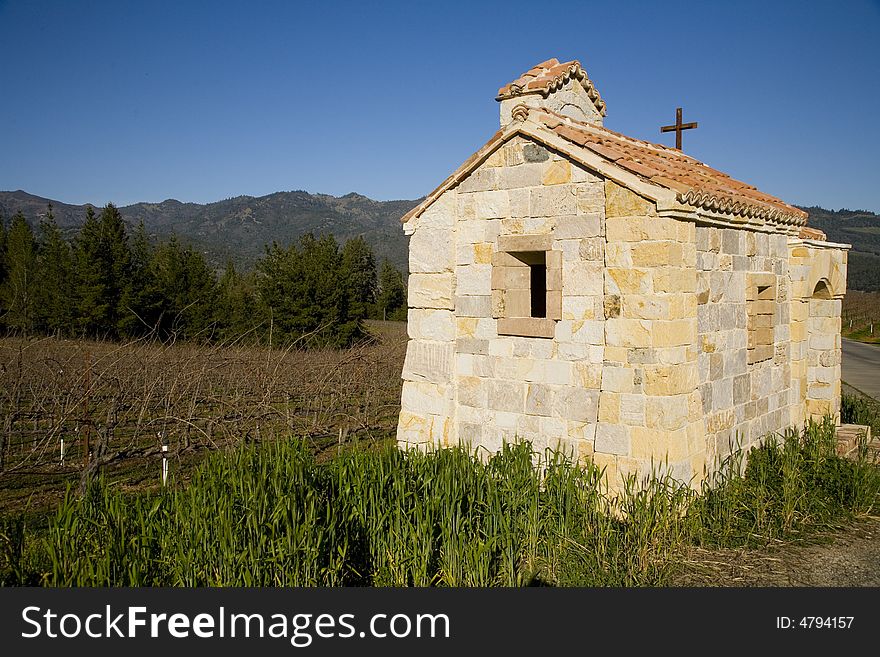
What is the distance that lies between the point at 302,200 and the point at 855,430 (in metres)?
169

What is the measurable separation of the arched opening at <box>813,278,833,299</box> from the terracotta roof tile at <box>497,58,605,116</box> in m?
4.05

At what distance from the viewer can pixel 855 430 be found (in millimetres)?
8859

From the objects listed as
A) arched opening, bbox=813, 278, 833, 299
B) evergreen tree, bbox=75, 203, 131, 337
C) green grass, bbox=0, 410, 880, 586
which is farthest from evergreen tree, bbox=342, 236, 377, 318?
green grass, bbox=0, 410, 880, 586

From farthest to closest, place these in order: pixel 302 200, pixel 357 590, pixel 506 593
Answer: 1. pixel 302 200
2. pixel 506 593
3. pixel 357 590

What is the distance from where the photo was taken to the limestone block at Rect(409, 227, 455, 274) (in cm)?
742

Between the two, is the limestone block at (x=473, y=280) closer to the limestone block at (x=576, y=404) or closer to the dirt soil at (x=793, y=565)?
the limestone block at (x=576, y=404)

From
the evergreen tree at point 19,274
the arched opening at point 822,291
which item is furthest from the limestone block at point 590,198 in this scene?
the evergreen tree at point 19,274

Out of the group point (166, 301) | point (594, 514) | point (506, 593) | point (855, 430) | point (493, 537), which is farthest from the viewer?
point (166, 301)

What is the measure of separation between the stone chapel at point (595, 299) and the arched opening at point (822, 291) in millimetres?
807

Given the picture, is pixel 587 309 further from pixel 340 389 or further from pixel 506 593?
pixel 340 389

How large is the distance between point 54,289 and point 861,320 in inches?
1576

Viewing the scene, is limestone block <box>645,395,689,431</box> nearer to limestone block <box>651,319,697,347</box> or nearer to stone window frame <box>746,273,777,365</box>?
limestone block <box>651,319,697,347</box>

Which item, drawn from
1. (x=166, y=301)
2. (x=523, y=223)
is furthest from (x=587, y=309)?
(x=166, y=301)

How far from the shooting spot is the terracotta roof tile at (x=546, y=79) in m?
7.32
